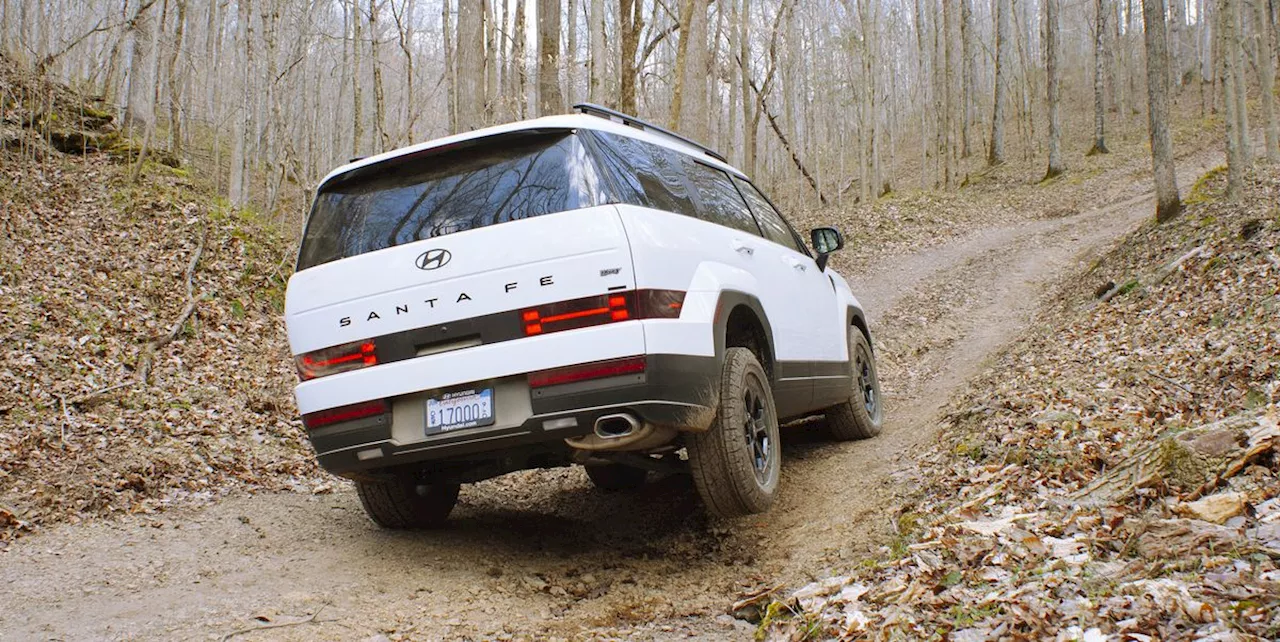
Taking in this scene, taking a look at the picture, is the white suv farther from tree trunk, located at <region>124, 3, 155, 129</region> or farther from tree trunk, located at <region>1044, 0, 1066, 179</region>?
tree trunk, located at <region>1044, 0, 1066, 179</region>

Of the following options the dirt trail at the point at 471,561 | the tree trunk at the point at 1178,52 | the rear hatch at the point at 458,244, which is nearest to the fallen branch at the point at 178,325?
the dirt trail at the point at 471,561

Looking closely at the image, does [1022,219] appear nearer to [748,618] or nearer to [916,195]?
[916,195]

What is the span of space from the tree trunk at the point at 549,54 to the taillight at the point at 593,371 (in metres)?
8.87

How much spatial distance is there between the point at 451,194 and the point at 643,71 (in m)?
23.4

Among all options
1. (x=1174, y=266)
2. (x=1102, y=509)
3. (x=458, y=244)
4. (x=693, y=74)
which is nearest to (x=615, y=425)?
(x=458, y=244)

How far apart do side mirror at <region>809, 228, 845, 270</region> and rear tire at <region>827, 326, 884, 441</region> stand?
2.11ft

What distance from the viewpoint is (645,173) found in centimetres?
401

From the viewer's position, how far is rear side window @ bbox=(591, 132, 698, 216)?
12.3 ft

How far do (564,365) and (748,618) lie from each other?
1.18 metres

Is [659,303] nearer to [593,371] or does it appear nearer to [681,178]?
[593,371]

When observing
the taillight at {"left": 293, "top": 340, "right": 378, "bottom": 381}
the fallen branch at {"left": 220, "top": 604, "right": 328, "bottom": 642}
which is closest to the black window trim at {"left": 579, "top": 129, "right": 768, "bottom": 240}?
the taillight at {"left": 293, "top": 340, "right": 378, "bottom": 381}

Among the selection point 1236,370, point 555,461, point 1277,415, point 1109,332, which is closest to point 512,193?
point 555,461

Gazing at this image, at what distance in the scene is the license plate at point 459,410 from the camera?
3.53 meters

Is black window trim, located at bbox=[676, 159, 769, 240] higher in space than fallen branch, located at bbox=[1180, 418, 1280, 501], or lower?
higher
